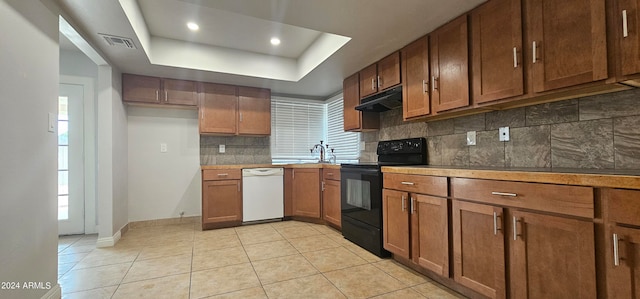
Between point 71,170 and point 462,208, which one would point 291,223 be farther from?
point 71,170

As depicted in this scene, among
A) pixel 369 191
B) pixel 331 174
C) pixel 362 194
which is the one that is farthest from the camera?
pixel 331 174

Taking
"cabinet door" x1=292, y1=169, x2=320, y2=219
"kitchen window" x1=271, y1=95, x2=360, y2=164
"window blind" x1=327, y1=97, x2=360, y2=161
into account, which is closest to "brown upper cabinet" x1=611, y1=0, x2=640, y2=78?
"window blind" x1=327, y1=97, x2=360, y2=161

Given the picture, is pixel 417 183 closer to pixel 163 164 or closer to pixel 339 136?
pixel 339 136

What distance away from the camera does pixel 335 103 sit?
4.55 metres

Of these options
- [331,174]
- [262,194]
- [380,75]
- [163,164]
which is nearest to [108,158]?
[163,164]

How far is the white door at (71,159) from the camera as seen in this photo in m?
3.36

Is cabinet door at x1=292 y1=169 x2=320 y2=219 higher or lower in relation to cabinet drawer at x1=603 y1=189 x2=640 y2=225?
lower

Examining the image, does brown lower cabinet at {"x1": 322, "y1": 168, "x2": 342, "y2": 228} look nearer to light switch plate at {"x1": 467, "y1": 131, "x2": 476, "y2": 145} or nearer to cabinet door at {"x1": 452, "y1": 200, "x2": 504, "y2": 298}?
light switch plate at {"x1": 467, "y1": 131, "x2": 476, "y2": 145}

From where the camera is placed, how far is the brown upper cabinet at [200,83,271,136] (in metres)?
3.80

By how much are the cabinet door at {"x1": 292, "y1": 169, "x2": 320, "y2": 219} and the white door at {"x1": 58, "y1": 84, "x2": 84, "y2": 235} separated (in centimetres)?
284

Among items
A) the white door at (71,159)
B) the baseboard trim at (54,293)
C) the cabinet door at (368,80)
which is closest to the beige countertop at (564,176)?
the cabinet door at (368,80)

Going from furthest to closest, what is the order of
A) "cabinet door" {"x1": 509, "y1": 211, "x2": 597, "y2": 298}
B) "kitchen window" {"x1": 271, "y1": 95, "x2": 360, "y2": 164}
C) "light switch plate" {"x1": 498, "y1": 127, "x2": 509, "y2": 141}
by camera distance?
1. "kitchen window" {"x1": 271, "y1": 95, "x2": 360, "y2": 164}
2. "light switch plate" {"x1": 498, "y1": 127, "x2": 509, "y2": 141}
3. "cabinet door" {"x1": 509, "y1": 211, "x2": 597, "y2": 298}

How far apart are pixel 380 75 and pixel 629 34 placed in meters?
1.93

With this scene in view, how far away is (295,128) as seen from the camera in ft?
15.4
